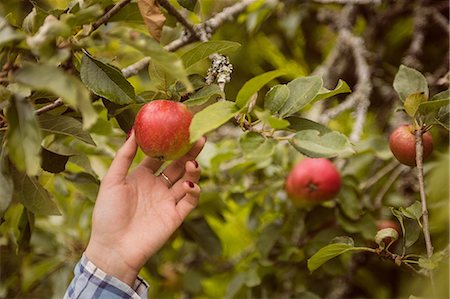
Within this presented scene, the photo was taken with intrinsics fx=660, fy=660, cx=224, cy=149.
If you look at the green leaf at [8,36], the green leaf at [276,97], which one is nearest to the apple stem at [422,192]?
the green leaf at [276,97]

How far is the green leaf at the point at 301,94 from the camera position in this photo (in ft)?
3.60

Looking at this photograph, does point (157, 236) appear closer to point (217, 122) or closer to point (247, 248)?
point (217, 122)

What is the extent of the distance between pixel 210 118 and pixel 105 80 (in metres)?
0.20

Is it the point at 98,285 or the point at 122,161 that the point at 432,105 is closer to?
the point at 122,161

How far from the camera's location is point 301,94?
1106 millimetres

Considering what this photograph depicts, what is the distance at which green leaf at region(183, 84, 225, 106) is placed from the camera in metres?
1.07

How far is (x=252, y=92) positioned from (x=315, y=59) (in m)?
1.65

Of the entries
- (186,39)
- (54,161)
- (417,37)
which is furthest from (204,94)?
(417,37)

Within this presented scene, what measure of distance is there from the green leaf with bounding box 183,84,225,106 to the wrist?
0.95 ft

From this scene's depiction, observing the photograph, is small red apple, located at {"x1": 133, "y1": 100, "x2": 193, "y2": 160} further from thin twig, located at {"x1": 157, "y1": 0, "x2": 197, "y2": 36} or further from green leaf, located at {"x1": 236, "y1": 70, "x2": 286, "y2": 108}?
thin twig, located at {"x1": 157, "y1": 0, "x2": 197, "y2": 36}

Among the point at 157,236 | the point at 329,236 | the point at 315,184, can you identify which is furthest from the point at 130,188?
the point at 329,236

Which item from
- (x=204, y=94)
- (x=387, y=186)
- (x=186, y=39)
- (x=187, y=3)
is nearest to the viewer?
(x=204, y=94)

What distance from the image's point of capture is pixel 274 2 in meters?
1.96

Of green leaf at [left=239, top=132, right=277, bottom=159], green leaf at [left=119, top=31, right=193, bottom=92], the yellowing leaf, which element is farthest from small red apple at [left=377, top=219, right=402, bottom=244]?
green leaf at [left=119, top=31, right=193, bottom=92]
